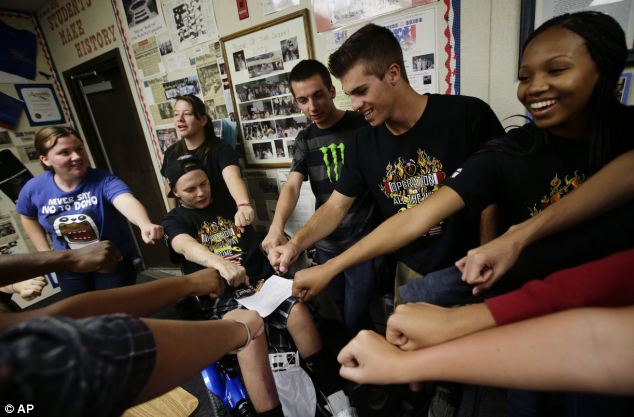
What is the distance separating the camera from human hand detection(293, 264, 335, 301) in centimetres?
105

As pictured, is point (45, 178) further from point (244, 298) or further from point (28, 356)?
point (28, 356)

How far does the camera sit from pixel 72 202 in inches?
69.4

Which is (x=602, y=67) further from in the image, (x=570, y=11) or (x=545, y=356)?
(x=545, y=356)

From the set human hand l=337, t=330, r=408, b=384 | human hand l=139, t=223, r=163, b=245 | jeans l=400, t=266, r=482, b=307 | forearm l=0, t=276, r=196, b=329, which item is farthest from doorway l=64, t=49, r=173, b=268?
human hand l=337, t=330, r=408, b=384

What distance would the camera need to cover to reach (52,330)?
0.40 m

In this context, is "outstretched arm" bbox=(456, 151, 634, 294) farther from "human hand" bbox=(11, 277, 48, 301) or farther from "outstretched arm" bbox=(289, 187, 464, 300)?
"human hand" bbox=(11, 277, 48, 301)

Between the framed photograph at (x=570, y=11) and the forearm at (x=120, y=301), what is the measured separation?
64.8 inches

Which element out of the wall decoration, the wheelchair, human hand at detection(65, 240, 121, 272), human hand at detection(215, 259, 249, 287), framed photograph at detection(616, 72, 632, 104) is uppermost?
the wall decoration

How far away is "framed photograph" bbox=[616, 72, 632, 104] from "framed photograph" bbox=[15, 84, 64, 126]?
460 centimetres

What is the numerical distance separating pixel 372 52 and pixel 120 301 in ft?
4.01

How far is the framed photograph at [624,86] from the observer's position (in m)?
1.10

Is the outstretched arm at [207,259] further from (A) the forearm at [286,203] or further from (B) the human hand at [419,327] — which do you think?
(B) the human hand at [419,327]

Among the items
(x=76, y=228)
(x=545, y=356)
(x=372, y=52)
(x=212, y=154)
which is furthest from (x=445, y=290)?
(x=76, y=228)

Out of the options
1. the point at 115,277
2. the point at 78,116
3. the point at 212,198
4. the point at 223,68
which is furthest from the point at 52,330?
the point at 78,116
